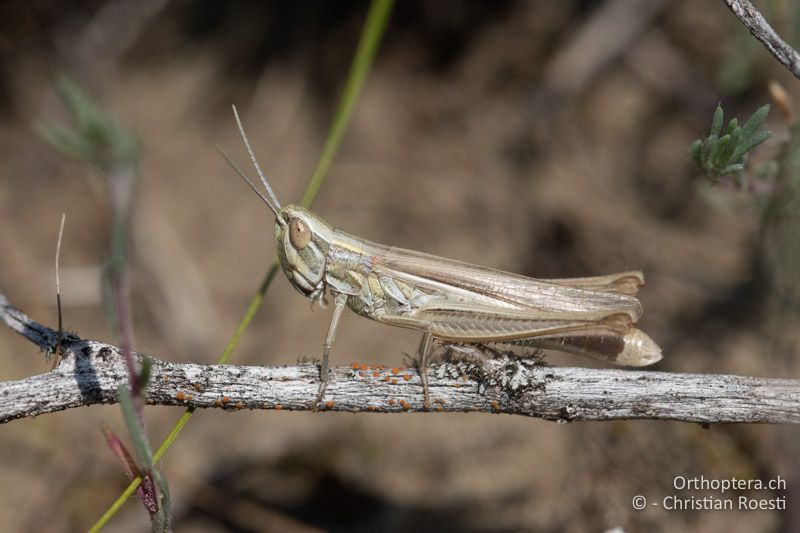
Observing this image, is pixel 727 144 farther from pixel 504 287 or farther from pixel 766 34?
pixel 504 287

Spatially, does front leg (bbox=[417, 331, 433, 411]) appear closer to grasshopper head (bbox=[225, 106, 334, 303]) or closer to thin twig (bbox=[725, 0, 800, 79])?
grasshopper head (bbox=[225, 106, 334, 303])

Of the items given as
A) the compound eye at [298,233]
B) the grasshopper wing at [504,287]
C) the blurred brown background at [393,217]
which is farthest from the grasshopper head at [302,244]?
the blurred brown background at [393,217]

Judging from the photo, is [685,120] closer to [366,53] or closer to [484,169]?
[484,169]

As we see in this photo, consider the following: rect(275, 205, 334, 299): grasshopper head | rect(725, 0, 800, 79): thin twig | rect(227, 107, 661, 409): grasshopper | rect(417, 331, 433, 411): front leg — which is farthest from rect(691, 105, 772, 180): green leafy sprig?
rect(275, 205, 334, 299): grasshopper head

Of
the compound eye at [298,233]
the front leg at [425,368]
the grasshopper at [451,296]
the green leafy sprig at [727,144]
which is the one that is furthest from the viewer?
the compound eye at [298,233]

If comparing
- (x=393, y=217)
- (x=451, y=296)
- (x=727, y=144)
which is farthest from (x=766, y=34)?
(x=393, y=217)

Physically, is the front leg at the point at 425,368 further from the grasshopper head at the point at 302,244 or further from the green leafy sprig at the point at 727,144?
the green leafy sprig at the point at 727,144
